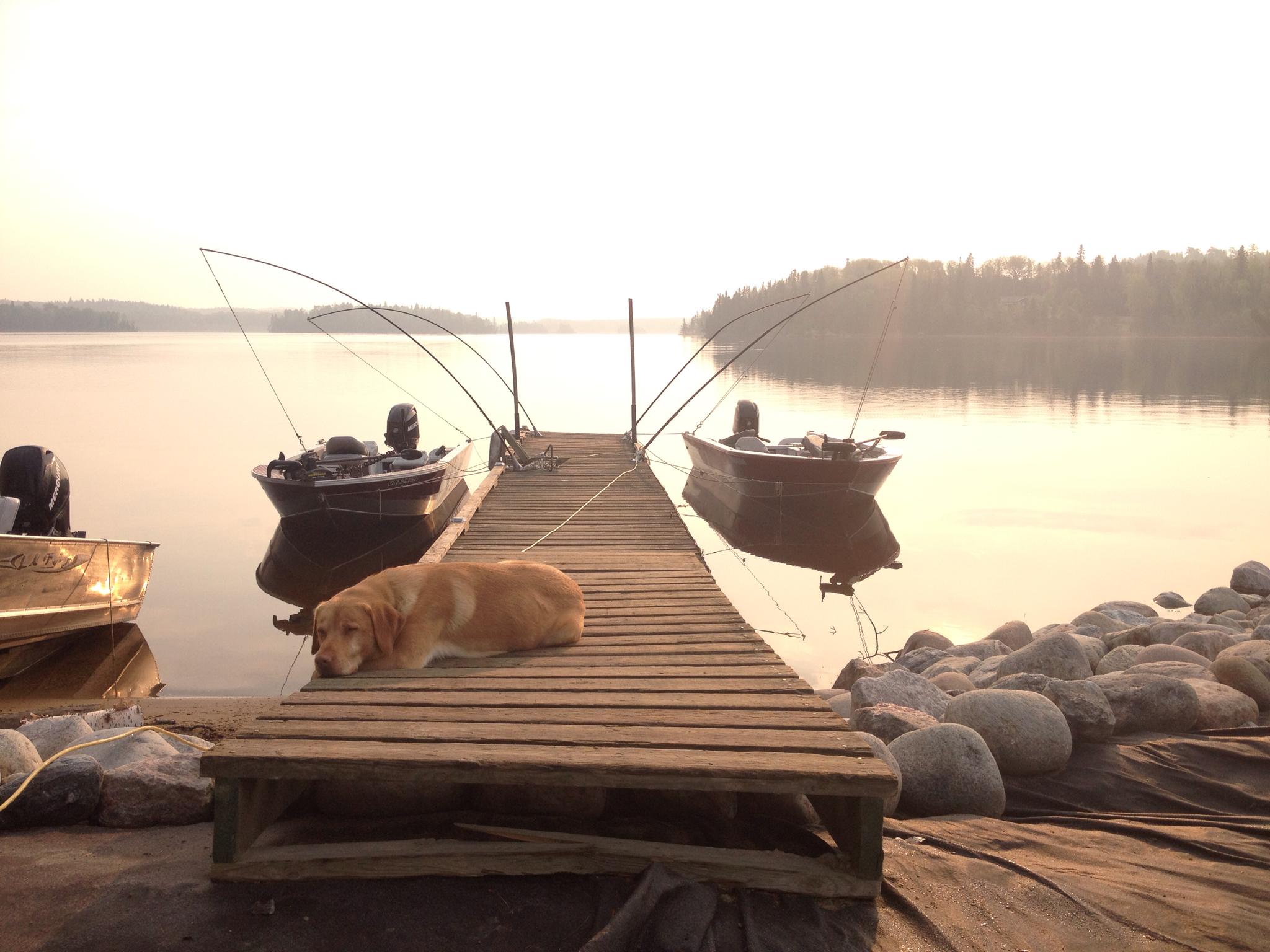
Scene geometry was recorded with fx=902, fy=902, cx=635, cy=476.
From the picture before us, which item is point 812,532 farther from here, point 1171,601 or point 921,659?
point 921,659

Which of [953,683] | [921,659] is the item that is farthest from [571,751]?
[921,659]

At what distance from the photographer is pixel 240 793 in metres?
3.33

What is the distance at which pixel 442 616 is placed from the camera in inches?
184

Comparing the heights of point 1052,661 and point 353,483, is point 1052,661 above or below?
below

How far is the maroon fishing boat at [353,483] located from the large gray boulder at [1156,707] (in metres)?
10.6

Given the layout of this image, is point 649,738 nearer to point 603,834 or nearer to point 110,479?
point 603,834

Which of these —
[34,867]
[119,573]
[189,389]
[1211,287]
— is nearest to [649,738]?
[34,867]

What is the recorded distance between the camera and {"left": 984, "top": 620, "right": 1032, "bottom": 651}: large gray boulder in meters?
10.1

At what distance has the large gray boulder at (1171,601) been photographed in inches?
532

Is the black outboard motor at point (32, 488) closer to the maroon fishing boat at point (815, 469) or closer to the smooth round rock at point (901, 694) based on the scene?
the smooth round rock at point (901, 694)

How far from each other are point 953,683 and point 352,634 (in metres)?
5.38

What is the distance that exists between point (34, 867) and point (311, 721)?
1050 mm

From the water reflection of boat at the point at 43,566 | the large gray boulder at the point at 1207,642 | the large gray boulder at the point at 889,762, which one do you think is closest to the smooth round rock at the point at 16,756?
the large gray boulder at the point at 889,762

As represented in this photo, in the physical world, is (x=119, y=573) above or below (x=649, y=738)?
below
